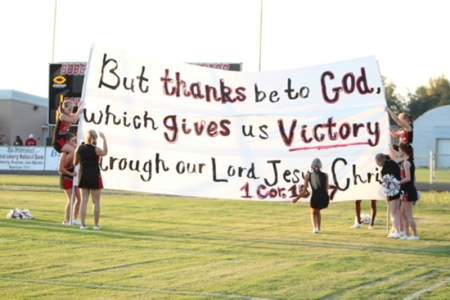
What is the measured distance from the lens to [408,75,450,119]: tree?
391 ft

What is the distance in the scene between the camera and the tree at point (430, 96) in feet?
391

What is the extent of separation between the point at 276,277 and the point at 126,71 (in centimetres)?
739

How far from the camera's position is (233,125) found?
16359 mm

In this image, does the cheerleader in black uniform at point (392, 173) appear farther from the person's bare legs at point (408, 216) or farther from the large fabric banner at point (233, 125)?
the large fabric banner at point (233, 125)

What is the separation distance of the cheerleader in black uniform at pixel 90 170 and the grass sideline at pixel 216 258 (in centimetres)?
48

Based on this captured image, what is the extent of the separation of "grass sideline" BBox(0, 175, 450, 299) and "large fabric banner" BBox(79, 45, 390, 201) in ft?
3.22

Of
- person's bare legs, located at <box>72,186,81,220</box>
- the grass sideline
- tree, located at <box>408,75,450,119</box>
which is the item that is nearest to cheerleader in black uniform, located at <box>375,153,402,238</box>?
the grass sideline

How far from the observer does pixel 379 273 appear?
10859mm

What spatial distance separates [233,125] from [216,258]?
4836 mm

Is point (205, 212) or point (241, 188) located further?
point (205, 212)

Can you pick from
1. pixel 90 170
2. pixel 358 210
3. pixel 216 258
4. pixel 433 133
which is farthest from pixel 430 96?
pixel 216 258

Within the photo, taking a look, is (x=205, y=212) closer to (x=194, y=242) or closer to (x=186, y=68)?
(x=186, y=68)

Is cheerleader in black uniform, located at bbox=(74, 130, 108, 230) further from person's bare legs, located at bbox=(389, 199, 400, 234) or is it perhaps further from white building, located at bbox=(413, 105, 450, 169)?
white building, located at bbox=(413, 105, 450, 169)

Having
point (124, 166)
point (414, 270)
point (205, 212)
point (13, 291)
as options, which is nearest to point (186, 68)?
point (124, 166)
